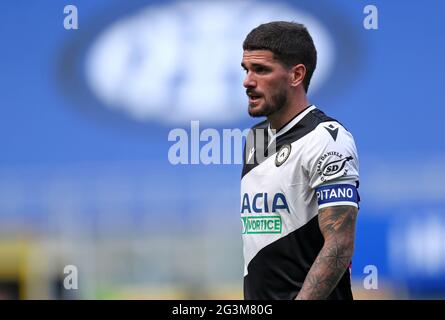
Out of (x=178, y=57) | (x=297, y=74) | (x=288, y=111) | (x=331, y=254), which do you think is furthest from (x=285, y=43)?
(x=178, y=57)

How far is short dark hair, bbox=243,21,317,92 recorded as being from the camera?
8.89 feet

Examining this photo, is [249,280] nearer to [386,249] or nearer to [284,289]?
[284,289]

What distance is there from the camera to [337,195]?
2.48 metres

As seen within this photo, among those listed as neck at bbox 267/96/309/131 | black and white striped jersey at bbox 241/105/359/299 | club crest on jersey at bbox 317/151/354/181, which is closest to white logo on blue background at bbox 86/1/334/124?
neck at bbox 267/96/309/131

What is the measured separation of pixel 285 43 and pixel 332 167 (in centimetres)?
47

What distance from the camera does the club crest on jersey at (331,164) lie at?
2.50 metres

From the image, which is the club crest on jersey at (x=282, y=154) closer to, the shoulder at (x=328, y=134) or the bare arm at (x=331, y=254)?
the shoulder at (x=328, y=134)

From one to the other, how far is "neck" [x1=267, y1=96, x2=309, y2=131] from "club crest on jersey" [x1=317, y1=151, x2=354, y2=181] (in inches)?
11.1

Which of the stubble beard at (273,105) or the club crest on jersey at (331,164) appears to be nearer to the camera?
the club crest on jersey at (331,164)

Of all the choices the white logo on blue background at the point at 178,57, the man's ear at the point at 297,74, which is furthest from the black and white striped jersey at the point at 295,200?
the white logo on blue background at the point at 178,57
